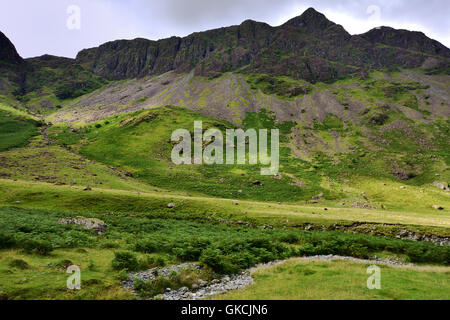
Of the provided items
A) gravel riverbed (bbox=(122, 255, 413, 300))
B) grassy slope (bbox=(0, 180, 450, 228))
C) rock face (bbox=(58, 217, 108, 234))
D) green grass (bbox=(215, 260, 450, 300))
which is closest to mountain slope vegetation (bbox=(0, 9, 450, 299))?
green grass (bbox=(215, 260, 450, 300))

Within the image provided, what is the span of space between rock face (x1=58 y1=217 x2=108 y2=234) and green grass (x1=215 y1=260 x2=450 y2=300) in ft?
80.3

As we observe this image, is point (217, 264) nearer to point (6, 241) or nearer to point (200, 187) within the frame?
point (6, 241)

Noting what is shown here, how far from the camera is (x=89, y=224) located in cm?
3659

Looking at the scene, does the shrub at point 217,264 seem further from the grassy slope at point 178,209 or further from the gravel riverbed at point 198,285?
the grassy slope at point 178,209

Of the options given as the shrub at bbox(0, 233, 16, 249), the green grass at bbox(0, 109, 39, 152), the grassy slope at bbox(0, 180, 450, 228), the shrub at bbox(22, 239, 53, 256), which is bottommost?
the grassy slope at bbox(0, 180, 450, 228)

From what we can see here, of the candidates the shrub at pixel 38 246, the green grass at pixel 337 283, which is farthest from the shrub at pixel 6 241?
the green grass at pixel 337 283

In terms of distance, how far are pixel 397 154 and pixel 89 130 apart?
537ft

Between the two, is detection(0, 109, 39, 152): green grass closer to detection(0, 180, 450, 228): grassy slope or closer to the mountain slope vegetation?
the mountain slope vegetation

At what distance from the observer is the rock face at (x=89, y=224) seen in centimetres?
3582

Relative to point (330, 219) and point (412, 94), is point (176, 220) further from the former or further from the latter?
point (412, 94)

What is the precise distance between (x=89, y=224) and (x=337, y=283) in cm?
3363

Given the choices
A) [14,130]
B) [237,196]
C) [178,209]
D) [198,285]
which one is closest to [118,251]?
[198,285]

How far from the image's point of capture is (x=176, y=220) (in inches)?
1946

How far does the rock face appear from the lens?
118 feet
